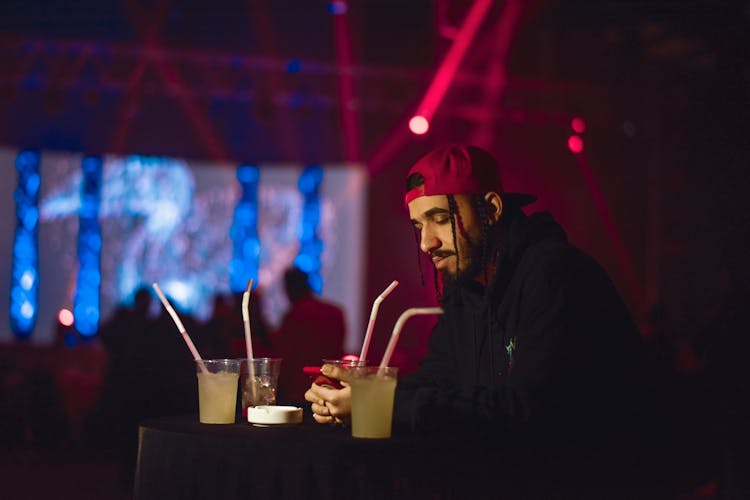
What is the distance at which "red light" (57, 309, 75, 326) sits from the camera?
365 inches

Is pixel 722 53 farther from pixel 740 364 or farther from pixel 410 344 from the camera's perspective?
pixel 740 364

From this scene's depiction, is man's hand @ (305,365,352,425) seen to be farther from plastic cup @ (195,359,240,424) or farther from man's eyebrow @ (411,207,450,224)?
man's eyebrow @ (411,207,450,224)

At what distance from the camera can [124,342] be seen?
5941mm

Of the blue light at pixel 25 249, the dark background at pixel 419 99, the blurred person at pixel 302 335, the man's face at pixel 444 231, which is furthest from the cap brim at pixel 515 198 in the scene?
the blue light at pixel 25 249

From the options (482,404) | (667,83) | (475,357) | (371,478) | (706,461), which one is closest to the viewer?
(371,478)

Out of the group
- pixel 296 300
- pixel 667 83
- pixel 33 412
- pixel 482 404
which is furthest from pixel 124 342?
pixel 667 83

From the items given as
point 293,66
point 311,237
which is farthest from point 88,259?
point 293,66

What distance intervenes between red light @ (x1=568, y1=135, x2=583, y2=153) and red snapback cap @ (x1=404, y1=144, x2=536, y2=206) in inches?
309

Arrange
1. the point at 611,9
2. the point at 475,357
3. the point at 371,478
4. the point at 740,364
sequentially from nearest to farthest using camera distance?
the point at 371,478
the point at 475,357
the point at 740,364
the point at 611,9

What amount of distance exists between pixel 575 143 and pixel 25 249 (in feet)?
19.0

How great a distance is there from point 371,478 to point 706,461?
0.89 metres

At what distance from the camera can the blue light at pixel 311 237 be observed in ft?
33.0

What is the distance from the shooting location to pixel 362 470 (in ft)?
5.97

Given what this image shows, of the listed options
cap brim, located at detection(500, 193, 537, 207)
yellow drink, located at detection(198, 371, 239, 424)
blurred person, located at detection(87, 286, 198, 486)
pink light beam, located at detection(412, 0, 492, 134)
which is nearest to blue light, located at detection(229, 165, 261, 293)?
pink light beam, located at detection(412, 0, 492, 134)
